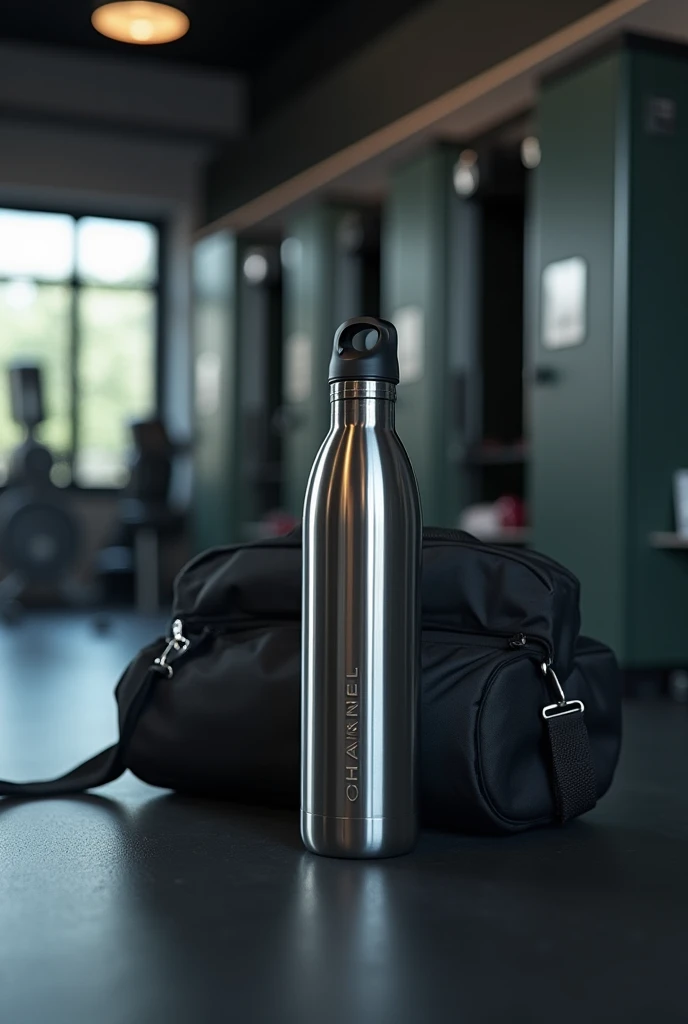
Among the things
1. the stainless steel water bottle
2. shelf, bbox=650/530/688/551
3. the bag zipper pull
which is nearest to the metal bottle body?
the stainless steel water bottle

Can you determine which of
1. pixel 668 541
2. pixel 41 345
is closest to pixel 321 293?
pixel 41 345

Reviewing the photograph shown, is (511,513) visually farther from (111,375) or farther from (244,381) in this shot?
(111,375)

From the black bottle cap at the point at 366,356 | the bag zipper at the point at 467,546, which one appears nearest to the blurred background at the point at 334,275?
the bag zipper at the point at 467,546

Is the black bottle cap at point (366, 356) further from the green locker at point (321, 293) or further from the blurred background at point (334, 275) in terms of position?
the green locker at point (321, 293)

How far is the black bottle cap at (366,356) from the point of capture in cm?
143

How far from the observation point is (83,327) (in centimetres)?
794

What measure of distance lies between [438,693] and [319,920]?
37 centimetres

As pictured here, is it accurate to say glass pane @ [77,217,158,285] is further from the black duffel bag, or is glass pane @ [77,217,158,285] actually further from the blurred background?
the black duffel bag

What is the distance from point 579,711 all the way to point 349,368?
1.73 feet

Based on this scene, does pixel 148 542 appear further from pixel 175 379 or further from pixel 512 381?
pixel 512 381

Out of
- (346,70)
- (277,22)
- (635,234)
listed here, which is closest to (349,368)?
(635,234)

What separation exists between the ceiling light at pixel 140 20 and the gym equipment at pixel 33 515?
1846 mm

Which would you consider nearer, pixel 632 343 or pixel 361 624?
pixel 361 624

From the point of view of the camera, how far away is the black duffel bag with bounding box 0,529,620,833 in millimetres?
1505
